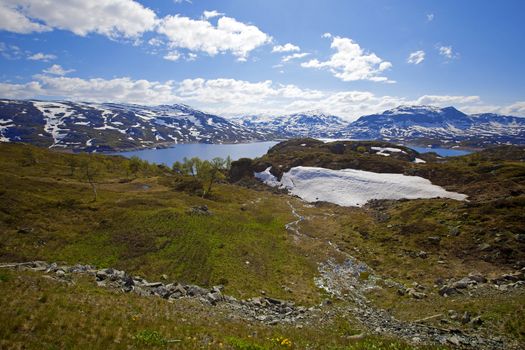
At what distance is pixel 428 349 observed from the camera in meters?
17.2

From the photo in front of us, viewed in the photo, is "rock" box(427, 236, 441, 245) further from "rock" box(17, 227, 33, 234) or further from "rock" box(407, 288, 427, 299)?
"rock" box(17, 227, 33, 234)

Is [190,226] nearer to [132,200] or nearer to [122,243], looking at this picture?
[122,243]

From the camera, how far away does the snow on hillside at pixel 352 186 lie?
7644cm

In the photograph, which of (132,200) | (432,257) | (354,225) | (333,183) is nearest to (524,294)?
(432,257)

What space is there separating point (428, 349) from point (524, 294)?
1576cm

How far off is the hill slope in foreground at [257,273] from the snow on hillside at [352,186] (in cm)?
653

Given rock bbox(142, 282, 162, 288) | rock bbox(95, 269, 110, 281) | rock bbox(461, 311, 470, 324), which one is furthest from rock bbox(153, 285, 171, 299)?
rock bbox(461, 311, 470, 324)

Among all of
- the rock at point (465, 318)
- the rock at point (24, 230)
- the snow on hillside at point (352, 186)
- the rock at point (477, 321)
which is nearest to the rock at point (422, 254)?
the rock at point (465, 318)

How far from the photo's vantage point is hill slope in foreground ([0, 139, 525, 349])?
1688cm

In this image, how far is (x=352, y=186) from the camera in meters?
89.2

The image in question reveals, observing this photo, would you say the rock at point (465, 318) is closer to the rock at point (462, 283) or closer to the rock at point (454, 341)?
the rock at point (454, 341)

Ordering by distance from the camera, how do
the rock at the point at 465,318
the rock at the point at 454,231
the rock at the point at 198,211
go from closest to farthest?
the rock at the point at 465,318 < the rock at the point at 454,231 < the rock at the point at 198,211

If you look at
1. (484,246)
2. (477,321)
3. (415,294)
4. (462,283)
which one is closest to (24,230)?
(415,294)

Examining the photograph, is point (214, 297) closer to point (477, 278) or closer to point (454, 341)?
point (454, 341)
